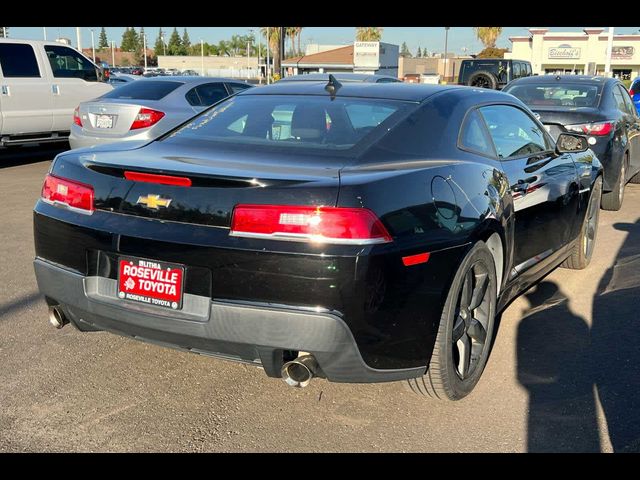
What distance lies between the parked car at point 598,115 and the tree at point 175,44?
125 metres

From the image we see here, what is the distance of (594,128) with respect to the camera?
25.3 feet

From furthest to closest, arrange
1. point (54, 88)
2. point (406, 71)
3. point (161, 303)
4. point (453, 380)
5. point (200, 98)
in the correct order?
point (406, 71), point (54, 88), point (200, 98), point (453, 380), point (161, 303)

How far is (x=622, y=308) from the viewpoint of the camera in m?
4.79

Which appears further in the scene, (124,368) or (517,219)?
(517,219)

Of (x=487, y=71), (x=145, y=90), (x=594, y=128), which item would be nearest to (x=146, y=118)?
(x=145, y=90)

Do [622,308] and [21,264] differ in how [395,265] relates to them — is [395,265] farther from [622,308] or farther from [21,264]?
[21,264]

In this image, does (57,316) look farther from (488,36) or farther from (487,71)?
(488,36)

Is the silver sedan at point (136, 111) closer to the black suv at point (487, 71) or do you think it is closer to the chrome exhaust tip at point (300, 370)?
the chrome exhaust tip at point (300, 370)

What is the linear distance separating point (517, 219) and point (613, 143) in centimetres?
454

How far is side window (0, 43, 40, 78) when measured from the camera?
10.9 m

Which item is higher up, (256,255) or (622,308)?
(256,255)

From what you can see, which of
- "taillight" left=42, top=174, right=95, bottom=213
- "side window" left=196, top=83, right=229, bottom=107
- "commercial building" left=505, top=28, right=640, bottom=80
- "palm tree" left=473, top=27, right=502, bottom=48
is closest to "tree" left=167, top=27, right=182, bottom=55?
"palm tree" left=473, top=27, right=502, bottom=48

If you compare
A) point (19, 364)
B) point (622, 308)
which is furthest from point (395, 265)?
point (622, 308)

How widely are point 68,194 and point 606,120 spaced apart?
21.2ft
